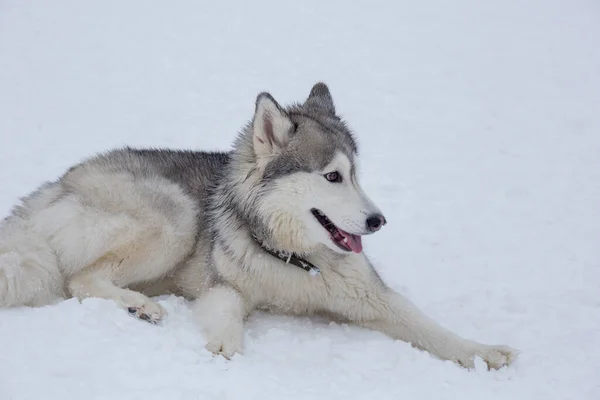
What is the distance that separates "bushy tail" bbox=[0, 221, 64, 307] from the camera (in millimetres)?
3990

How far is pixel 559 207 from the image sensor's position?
7.14 metres

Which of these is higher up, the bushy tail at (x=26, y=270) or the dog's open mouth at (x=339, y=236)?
the dog's open mouth at (x=339, y=236)

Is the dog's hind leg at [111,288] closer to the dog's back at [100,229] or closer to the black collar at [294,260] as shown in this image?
the dog's back at [100,229]

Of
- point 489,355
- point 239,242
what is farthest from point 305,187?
point 489,355

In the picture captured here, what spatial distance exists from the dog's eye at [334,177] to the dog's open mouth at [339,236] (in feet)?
0.77

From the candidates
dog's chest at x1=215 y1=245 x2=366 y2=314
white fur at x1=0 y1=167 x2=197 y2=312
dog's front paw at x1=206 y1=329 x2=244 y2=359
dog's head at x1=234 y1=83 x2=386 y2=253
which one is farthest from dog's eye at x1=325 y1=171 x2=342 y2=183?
white fur at x1=0 y1=167 x2=197 y2=312

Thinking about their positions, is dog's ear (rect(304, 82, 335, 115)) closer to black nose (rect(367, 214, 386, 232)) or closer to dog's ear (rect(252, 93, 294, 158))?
dog's ear (rect(252, 93, 294, 158))

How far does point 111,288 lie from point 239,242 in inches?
37.7

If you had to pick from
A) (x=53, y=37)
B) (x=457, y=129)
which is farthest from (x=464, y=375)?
(x=53, y=37)

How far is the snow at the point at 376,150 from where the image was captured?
11.9 feet

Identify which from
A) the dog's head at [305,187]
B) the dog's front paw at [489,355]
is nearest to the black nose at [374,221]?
the dog's head at [305,187]

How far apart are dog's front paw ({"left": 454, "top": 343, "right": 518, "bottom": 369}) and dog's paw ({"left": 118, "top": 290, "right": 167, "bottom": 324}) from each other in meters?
2.03

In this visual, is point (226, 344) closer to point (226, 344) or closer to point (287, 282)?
point (226, 344)

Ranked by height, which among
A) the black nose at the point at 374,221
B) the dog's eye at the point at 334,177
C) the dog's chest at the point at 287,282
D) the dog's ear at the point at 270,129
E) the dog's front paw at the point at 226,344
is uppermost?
the dog's ear at the point at 270,129
